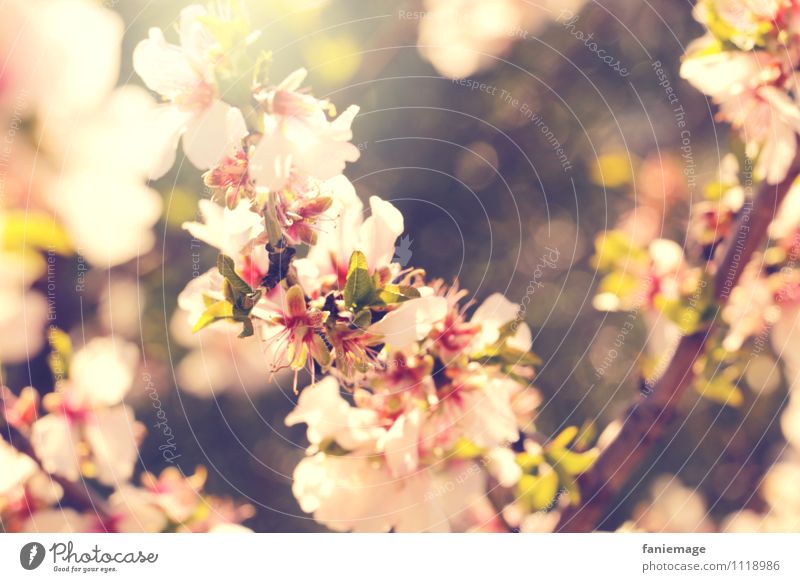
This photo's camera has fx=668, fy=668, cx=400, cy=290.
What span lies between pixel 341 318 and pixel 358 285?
0.11 feet

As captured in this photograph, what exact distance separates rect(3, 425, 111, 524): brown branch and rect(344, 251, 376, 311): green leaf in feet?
1.24

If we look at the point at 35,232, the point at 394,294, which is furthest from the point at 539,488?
the point at 35,232

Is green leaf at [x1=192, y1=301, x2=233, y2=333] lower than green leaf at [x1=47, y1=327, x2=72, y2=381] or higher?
higher

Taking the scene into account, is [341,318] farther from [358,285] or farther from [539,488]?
[539,488]

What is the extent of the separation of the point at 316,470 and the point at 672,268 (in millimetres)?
406

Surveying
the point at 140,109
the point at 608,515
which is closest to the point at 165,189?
the point at 140,109

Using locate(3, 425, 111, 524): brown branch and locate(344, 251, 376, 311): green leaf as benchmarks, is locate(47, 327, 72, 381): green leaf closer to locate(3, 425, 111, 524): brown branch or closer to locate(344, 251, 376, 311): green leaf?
locate(3, 425, 111, 524): brown branch

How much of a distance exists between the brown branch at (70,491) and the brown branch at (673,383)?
48 centimetres

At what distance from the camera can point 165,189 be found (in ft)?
2.17

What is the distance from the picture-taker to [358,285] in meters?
0.49

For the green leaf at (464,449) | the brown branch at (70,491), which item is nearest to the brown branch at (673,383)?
the green leaf at (464,449)

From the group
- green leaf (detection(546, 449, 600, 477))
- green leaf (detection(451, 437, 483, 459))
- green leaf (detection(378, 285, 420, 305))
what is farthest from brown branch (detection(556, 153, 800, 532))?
green leaf (detection(378, 285, 420, 305))

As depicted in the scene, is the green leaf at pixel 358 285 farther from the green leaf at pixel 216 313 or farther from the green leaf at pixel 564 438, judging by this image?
the green leaf at pixel 564 438

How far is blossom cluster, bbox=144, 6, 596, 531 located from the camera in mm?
506
